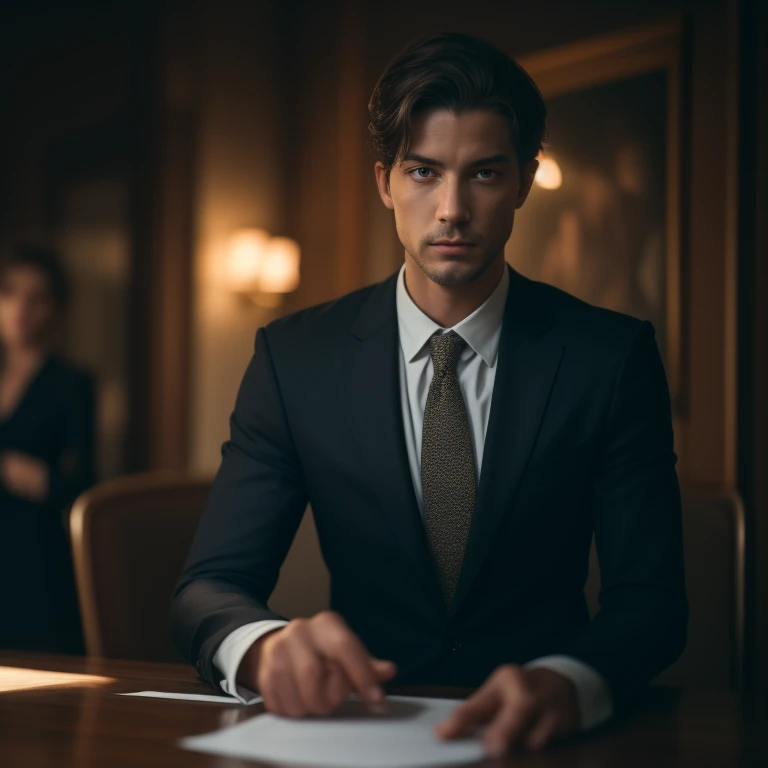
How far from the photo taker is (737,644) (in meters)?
1.84

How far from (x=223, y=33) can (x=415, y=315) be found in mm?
4286

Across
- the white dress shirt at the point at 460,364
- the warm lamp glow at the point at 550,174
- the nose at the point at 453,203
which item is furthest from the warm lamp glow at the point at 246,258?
the nose at the point at 453,203

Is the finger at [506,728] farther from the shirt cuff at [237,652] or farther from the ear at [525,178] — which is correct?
the ear at [525,178]

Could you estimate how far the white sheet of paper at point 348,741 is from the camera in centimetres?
92

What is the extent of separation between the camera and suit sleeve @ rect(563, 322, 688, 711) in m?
1.19

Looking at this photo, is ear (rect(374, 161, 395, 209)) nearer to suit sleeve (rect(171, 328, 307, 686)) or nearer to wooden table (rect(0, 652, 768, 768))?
suit sleeve (rect(171, 328, 307, 686))

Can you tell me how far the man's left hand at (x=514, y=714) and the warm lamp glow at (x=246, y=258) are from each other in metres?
4.45

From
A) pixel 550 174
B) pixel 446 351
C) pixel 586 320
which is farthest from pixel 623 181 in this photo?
pixel 446 351

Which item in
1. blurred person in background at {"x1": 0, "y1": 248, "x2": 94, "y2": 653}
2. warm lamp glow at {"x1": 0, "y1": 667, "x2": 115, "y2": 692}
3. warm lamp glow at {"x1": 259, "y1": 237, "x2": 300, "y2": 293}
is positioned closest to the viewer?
warm lamp glow at {"x1": 0, "y1": 667, "x2": 115, "y2": 692}

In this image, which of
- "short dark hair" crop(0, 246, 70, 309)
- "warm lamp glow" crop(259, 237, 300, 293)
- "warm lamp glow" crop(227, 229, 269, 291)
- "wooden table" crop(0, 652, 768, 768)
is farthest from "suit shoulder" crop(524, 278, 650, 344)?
"warm lamp glow" crop(227, 229, 269, 291)

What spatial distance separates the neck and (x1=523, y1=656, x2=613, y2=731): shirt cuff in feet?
2.20

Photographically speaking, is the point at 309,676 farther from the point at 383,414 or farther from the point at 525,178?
the point at 525,178

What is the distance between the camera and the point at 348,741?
97 cm

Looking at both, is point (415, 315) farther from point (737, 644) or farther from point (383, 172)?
point (737, 644)
